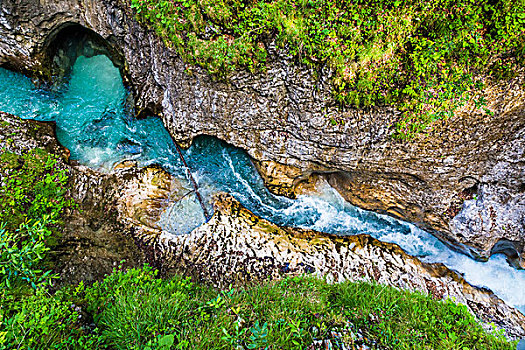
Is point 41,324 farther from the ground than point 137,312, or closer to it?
farther from the ground

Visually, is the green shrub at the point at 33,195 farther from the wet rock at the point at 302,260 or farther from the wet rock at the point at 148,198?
the wet rock at the point at 302,260

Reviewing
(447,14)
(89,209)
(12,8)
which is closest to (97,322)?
(89,209)

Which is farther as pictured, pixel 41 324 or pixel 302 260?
pixel 302 260

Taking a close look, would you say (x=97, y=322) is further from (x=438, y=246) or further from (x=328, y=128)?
(x=438, y=246)

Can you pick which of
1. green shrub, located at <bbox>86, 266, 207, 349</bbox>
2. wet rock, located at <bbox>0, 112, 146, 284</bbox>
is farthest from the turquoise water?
green shrub, located at <bbox>86, 266, 207, 349</bbox>

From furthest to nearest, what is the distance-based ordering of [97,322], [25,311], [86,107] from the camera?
1. [86,107]
2. [97,322]
3. [25,311]

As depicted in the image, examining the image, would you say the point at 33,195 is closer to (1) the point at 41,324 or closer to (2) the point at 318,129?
(1) the point at 41,324

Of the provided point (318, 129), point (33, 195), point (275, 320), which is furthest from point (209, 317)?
point (33, 195)
